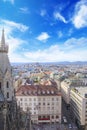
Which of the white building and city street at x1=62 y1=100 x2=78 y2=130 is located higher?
the white building

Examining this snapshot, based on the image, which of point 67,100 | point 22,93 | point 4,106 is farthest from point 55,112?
point 4,106

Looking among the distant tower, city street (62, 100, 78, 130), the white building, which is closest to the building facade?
the distant tower

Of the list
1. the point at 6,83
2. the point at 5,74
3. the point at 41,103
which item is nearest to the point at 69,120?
the point at 41,103

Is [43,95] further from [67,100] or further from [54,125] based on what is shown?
[67,100]

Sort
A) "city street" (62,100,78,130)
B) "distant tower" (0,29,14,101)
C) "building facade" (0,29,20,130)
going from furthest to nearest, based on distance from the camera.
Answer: "city street" (62,100,78,130), "distant tower" (0,29,14,101), "building facade" (0,29,20,130)

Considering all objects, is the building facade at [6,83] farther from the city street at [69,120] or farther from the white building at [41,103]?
the white building at [41,103]

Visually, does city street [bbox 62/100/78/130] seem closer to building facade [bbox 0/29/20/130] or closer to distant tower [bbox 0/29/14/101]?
building facade [bbox 0/29/20/130]
